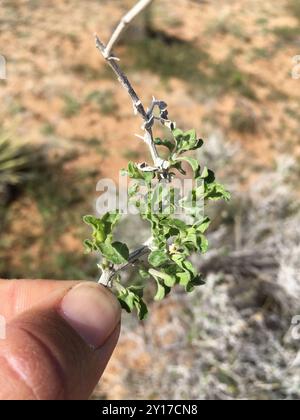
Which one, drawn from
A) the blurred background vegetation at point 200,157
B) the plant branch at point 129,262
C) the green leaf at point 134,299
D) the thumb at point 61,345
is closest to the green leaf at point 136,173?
the plant branch at point 129,262

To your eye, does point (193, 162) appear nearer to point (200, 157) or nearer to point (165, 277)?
point (165, 277)

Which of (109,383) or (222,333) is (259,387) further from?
(109,383)

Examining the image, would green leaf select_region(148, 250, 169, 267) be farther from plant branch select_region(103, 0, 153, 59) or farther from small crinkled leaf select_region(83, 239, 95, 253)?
plant branch select_region(103, 0, 153, 59)

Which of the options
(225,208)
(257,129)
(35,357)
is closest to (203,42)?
(257,129)

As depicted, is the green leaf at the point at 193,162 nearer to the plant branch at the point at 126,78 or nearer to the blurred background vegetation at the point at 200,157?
the plant branch at the point at 126,78

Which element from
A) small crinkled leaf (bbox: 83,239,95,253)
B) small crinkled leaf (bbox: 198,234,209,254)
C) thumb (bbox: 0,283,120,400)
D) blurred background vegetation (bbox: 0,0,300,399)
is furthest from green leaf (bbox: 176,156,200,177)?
blurred background vegetation (bbox: 0,0,300,399)

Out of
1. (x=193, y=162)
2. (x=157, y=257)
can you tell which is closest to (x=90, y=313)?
(x=157, y=257)
